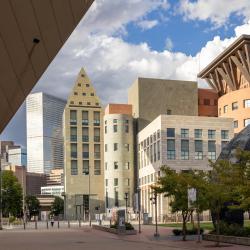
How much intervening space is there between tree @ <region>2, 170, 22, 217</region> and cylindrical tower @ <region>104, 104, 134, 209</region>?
23.6 metres

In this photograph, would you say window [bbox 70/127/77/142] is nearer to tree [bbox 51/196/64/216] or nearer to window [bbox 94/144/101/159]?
window [bbox 94/144/101/159]

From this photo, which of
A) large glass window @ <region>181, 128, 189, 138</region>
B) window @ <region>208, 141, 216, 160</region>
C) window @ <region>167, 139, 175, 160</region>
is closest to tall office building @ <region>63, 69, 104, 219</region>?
window @ <region>167, 139, 175, 160</region>

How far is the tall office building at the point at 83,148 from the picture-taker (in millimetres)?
139625

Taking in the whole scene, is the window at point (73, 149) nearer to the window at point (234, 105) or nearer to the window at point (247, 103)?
the window at point (234, 105)

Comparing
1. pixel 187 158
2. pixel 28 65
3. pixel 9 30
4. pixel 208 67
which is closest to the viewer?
pixel 9 30

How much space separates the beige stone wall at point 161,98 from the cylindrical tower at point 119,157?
389 centimetres

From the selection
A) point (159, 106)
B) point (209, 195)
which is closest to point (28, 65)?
point (209, 195)

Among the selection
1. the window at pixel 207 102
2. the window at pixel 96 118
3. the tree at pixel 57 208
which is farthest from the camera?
the tree at pixel 57 208

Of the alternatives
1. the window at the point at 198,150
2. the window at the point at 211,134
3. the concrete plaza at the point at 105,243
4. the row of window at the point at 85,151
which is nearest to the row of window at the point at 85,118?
the row of window at the point at 85,151

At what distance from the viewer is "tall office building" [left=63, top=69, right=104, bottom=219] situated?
140 metres

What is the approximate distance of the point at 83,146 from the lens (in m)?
142

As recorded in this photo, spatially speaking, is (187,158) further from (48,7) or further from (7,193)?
(48,7)

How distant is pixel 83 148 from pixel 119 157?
1239 centimetres

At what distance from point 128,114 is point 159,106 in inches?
322
